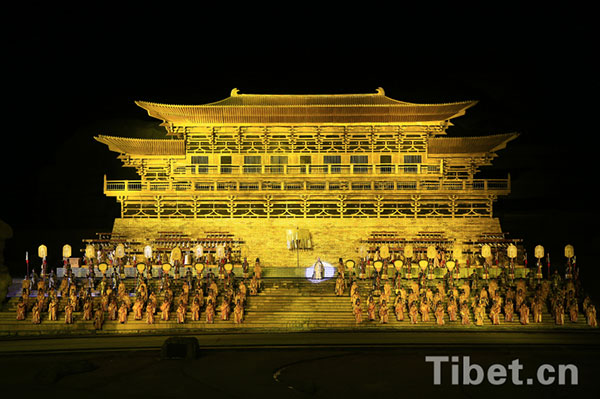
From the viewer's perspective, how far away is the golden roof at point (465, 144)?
27891mm

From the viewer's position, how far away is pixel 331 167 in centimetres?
2873

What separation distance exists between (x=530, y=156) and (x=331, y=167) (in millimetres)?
16515

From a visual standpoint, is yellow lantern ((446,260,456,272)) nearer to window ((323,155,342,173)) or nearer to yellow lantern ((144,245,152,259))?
window ((323,155,342,173))

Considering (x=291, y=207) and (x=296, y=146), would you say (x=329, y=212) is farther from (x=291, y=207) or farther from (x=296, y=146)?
(x=296, y=146)

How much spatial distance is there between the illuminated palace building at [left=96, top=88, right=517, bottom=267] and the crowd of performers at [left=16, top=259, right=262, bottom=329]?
6666 mm

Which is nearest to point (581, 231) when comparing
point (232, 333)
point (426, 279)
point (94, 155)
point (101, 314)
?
point (426, 279)

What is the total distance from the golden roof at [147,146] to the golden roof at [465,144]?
37.7 feet

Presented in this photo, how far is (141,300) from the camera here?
19047 millimetres

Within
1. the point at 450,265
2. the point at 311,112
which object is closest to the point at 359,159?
the point at 311,112

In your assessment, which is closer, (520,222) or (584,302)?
(584,302)

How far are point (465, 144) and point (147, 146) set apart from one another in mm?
14303

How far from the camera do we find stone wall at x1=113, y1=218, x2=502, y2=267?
27.1 m

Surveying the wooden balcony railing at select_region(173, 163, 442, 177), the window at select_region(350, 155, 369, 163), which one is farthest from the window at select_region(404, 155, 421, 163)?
the window at select_region(350, 155, 369, 163)

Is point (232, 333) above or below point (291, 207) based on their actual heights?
below
